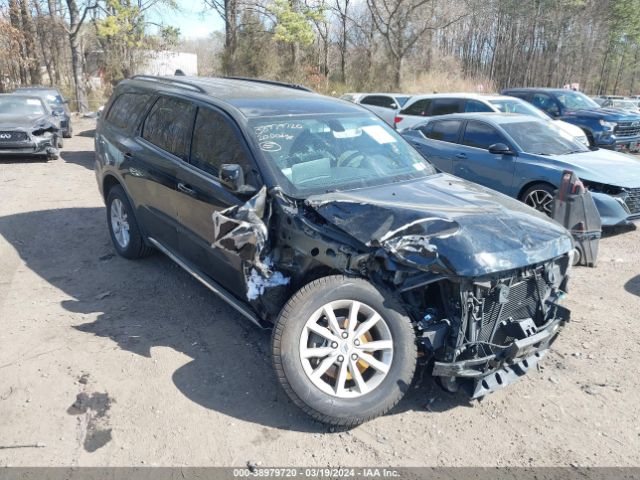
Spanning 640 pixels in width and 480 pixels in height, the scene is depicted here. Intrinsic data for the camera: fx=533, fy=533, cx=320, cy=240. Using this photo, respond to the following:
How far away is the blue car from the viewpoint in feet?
23.1

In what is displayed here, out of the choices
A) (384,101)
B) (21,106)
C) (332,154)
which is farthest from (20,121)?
(332,154)

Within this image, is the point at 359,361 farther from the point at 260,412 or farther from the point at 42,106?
the point at 42,106

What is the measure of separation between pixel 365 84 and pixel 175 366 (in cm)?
3122

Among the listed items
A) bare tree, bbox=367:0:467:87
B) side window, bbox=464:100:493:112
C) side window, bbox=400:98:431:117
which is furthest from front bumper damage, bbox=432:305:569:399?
bare tree, bbox=367:0:467:87

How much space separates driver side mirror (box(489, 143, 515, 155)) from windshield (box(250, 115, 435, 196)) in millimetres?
3255

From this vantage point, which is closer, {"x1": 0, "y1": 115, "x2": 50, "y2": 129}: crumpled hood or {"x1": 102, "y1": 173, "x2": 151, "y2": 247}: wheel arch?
{"x1": 102, "y1": 173, "x2": 151, "y2": 247}: wheel arch

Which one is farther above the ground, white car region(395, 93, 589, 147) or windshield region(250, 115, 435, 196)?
windshield region(250, 115, 435, 196)

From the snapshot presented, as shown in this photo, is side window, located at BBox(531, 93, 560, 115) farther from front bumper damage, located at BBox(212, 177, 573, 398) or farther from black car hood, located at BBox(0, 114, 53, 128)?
black car hood, located at BBox(0, 114, 53, 128)

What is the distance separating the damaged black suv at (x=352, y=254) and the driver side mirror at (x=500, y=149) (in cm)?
339

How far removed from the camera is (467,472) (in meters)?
2.91

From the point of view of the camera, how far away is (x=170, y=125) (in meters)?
4.95

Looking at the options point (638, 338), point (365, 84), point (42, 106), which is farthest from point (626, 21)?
point (638, 338)

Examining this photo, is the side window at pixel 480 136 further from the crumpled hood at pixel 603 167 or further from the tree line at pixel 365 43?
the tree line at pixel 365 43

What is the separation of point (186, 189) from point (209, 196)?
409 mm
